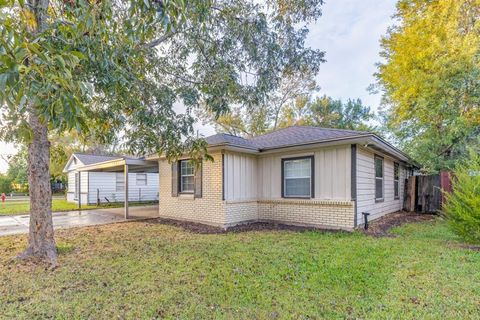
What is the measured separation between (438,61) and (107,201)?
1973 cm

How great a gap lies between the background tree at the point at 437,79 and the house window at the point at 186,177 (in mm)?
10542

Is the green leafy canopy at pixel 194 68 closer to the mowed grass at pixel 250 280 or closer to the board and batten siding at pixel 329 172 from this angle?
the mowed grass at pixel 250 280

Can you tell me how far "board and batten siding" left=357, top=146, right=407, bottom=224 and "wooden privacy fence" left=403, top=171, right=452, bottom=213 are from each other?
1529mm

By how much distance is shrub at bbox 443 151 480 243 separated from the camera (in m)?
5.42

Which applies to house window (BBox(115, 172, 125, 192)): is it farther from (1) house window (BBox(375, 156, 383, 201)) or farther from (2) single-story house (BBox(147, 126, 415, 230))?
(1) house window (BBox(375, 156, 383, 201))

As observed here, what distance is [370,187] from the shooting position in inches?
337

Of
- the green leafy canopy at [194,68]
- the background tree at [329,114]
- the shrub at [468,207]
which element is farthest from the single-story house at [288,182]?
the background tree at [329,114]

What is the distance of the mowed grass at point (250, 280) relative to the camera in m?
3.13

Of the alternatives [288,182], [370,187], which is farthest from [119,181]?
[370,187]

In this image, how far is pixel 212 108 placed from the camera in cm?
558

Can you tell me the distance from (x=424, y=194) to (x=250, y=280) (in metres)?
11.4

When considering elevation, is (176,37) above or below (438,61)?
below

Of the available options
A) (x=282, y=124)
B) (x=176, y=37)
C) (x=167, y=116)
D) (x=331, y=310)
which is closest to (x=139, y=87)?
(x=167, y=116)

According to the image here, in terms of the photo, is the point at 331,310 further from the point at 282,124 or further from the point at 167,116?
the point at 282,124
